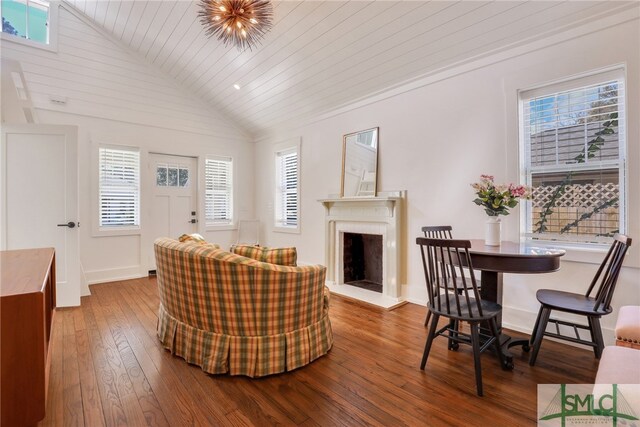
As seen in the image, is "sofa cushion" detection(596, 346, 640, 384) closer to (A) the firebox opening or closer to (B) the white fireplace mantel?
(B) the white fireplace mantel

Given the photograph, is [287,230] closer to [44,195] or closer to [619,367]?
[44,195]

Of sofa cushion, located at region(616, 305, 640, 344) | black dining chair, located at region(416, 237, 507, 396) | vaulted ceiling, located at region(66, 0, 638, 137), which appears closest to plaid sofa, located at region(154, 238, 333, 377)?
black dining chair, located at region(416, 237, 507, 396)

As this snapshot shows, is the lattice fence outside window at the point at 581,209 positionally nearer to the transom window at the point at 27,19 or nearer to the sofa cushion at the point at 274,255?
the sofa cushion at the point at 274,255

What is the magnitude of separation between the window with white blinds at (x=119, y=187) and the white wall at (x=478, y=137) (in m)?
3.35

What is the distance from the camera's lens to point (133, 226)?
5109 mm

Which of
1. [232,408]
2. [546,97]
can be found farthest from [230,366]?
[546,97]

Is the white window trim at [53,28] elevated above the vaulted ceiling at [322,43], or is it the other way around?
the white window trim at [53,28]

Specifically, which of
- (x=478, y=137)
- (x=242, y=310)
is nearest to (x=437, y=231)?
(x=478, y=137)

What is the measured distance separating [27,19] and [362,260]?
5.93 metres

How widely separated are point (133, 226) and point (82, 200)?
0.79 meters

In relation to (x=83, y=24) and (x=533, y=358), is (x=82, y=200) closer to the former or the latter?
(x=83, y=24)

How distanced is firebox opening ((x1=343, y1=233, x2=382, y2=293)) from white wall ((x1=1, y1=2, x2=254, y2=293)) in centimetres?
295

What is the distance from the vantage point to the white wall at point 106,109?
4.40m
